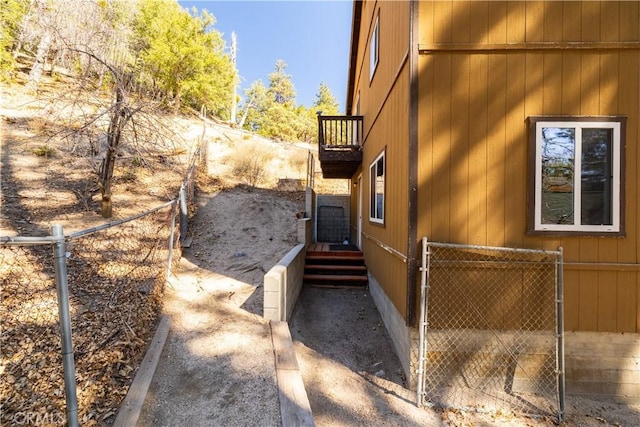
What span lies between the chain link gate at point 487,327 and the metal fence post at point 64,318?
9.98ft

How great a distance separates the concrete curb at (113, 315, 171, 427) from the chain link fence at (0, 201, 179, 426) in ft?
0.25

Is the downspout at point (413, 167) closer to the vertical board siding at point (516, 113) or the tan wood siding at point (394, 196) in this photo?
the vertical board siding at point (516, 113)

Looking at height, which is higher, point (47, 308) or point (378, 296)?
point (47, 308)

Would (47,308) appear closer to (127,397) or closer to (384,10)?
(127,397)

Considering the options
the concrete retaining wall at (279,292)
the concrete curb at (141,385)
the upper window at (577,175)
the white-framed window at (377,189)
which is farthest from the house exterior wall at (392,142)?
the concrete curb at (141,385)

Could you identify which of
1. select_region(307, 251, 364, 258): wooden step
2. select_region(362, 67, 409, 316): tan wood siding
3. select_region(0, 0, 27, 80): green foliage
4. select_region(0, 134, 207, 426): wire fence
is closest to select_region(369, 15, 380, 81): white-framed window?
select_region(362, 67, 409, 316): tan wood siding

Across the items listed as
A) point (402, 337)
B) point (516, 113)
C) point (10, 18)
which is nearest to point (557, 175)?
point (516, 113)

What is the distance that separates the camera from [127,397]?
257cm

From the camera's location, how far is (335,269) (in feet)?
23.3

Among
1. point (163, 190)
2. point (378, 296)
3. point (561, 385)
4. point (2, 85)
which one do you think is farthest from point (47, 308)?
point (2, 85)

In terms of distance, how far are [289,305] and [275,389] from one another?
2.00 m

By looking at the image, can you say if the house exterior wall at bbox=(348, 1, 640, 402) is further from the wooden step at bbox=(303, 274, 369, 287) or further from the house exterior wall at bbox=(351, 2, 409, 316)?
the wooden step at bbox=(303, 274, 369, 287)

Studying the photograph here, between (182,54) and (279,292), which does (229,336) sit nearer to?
(279,292)

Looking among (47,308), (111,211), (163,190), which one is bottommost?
(47,308)
